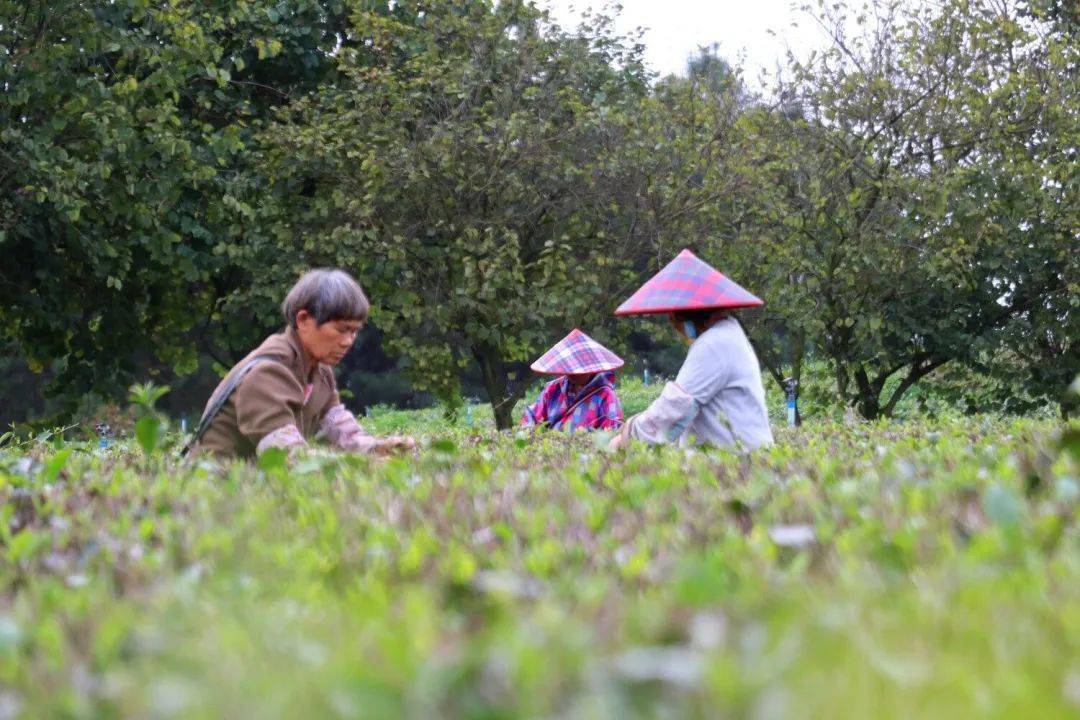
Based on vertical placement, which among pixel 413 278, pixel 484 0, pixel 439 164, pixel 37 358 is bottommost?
pixel 37 358

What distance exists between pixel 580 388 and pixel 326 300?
23.8ft

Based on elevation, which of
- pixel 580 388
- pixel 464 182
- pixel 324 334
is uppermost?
pixel 464 182

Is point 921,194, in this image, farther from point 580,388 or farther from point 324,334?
point 324,334

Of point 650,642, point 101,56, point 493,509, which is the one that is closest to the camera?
point 650,642

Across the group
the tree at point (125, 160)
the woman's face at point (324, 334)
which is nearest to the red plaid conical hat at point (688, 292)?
the woman's face at point (324, 334)

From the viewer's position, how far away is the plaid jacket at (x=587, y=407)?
12500 millimetres

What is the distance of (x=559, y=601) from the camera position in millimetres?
1821

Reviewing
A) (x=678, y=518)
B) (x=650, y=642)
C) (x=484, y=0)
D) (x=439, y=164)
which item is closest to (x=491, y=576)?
(x=650, y=642)

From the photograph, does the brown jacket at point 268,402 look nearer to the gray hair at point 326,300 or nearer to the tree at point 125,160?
the gray hair at point 326,300

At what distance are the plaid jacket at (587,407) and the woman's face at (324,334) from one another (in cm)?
666

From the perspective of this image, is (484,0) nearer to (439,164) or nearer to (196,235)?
(439,164)

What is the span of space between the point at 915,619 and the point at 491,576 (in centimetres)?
57

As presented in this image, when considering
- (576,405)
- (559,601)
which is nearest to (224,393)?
(559,601)

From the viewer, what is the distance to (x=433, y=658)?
143cm
